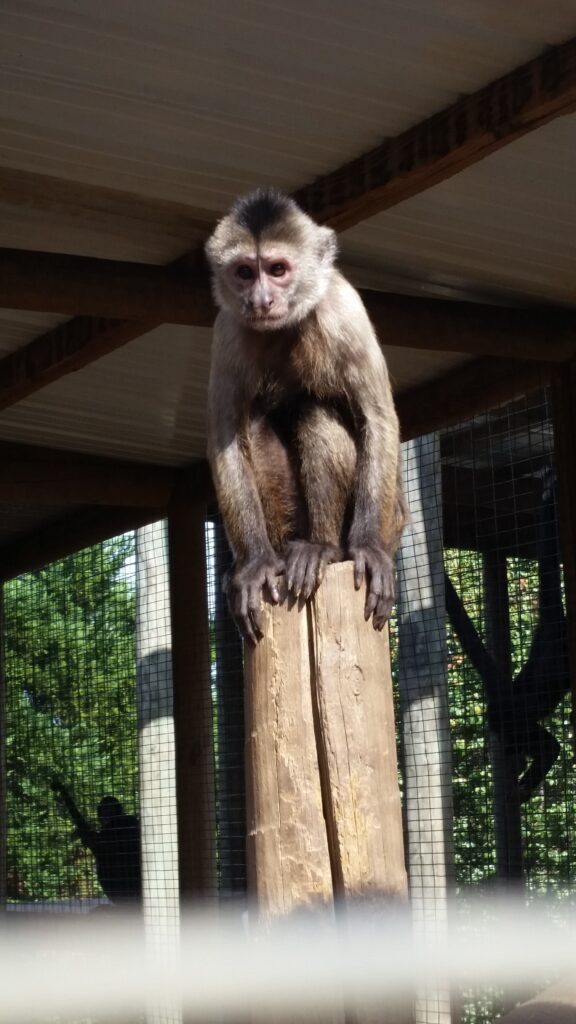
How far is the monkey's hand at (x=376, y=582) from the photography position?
3588mm

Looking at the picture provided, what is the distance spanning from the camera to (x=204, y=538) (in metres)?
8.20

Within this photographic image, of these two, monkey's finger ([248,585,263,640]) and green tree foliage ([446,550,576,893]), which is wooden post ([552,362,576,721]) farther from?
monkey's finger ([248,585,263,640])

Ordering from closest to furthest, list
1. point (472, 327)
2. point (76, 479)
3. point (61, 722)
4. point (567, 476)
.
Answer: point (472, 327)
point (567, 476)
point (76, 479)
point (61, 722)

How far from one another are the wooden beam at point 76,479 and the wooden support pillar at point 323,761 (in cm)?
500

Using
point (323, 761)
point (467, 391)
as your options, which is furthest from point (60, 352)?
point (323, 761)

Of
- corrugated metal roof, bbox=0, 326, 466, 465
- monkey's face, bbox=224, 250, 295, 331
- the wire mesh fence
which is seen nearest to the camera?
monkey's face, bbox=224, 250, 295, 331


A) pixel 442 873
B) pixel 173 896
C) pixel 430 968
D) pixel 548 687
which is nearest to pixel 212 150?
pixel 430 968

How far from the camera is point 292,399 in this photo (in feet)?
14.4

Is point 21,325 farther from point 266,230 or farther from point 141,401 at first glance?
point 266,230

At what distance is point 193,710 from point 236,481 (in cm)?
387

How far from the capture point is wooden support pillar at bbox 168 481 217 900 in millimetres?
7695

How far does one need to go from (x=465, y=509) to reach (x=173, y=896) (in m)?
3.33

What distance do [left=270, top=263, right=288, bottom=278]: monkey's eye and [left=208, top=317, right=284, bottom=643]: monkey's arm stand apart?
0.29 meters

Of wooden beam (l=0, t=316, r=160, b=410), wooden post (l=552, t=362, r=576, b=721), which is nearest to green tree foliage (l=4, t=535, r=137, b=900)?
wooden beam (l=0, t=316, r=160, b=410)
